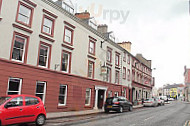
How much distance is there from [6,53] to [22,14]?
12.0 feet

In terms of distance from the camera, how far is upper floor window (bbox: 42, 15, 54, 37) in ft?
54.6

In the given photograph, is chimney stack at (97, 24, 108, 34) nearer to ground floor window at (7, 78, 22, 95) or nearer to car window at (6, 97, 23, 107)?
ground floor window at (7, 78, 22, 95)

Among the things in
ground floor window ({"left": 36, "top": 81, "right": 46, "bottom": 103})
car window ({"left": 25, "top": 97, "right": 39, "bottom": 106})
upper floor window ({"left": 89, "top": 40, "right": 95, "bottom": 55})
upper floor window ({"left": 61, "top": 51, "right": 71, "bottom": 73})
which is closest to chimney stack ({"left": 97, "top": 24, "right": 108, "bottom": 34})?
upper floor window ({"left": 89, "top": 40, "right": 95, "bottom": 55})

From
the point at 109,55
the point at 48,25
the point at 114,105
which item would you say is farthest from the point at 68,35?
the point at 109,55

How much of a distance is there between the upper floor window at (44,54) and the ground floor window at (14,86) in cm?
258

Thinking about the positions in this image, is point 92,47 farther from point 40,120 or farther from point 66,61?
point 40,120

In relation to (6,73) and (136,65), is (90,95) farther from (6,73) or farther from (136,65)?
(136,65)

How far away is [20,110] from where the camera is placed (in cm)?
968

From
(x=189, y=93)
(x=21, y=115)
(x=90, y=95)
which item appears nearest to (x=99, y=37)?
(x=90, y=95)

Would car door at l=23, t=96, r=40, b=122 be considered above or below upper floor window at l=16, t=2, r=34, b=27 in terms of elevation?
below

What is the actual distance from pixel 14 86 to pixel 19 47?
3079mm

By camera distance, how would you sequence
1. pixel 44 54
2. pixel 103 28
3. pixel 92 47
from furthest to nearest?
pixel 103 28 < pixel 92 47 < pixel 44 54

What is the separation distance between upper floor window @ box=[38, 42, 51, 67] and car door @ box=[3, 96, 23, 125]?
6.40 metres

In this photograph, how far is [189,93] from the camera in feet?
275
